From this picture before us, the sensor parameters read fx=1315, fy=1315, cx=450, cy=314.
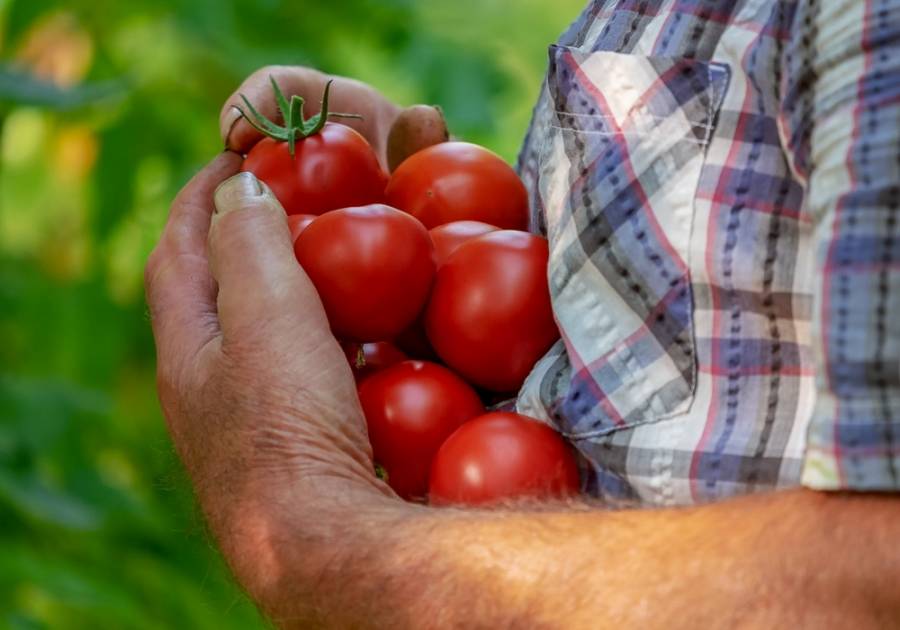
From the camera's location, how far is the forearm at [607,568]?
0.73 metres

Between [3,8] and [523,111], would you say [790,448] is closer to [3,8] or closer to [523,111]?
[3,8]

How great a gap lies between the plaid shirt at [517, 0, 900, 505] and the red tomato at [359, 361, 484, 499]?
0.21ft

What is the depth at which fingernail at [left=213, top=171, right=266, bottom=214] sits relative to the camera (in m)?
1.05

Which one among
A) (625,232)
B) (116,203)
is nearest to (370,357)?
(625,232)

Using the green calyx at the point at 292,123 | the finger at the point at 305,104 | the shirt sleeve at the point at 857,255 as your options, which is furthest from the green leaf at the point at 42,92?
the shirt sleeve at the point at 857,255

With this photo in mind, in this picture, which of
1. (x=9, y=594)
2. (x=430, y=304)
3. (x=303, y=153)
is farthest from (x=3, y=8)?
(x=430, y=304)

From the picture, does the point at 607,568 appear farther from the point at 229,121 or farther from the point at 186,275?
the point at 229,121

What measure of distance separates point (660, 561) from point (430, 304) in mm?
329

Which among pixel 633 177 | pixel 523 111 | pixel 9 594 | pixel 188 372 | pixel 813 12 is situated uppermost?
pixel 813 12

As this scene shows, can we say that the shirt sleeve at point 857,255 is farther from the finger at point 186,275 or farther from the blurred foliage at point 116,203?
the blurred foliage at point 116,203

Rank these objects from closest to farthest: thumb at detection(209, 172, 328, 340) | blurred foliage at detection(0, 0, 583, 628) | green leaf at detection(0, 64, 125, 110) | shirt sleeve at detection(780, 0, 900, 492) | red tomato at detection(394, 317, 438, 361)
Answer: shirt sleeve at detection(780, 0, 900, 492)
thumb at detection(209, 172, 328, 340)
red tomato at detection(394, 317, 438, 361)
green leaf at detection(0, 64, 125, 110)
blurred foliage at detection(0, 0, 583, 628)

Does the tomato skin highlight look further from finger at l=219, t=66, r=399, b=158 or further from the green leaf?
the green leaf

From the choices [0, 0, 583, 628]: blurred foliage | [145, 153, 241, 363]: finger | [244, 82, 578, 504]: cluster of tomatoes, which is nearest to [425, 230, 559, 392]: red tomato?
[244, 82, 578, 504]: cluster of tomatoes

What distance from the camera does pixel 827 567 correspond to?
733mm
